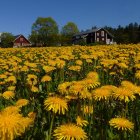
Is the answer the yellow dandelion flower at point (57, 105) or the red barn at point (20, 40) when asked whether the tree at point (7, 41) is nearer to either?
the red barn at point (20, 40)

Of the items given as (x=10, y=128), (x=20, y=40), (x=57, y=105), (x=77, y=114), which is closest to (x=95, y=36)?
(x=20, y=40)

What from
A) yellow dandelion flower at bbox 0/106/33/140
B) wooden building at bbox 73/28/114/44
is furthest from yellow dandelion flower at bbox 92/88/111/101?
wooden building at bbox 73/28/114/44

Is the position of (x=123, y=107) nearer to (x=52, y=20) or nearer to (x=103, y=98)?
(x=103, y=98)

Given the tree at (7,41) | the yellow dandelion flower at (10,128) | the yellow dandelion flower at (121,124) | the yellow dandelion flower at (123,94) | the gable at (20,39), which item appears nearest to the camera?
the yellow dandelion flower at (10,128)

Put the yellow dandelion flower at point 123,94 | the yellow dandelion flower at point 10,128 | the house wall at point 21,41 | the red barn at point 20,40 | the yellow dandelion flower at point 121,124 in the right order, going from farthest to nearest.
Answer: the house wall at point 21,41, the red barn at point 20,40, the yellow dandelion flower at point 123,94, the yellow dandelion flower at point 121,124, the yellow dandelion flower at point 10,128

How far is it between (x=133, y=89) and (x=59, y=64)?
3045 mm

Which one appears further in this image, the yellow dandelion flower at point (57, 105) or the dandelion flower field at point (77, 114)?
the yellow dandelion flower at point (57, 105)

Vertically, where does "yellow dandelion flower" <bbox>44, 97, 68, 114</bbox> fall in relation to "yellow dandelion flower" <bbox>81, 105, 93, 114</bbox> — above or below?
above

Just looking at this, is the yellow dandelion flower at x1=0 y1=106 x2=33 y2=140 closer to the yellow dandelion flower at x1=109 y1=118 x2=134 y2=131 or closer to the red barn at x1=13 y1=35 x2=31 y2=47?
the yellow dandelion flower at x1=109 y1=118 x2=134 y2=131

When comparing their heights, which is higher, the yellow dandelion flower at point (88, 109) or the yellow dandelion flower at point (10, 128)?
the yellow dandelion flower at point (10, 128)

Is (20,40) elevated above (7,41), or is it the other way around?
(20,40)

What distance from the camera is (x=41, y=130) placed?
9.22ft

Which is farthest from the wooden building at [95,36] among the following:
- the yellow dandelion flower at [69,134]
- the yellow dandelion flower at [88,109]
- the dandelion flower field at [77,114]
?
the yellow dandelion flower at [69,134]

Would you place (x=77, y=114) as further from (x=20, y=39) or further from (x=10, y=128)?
(x=20, y=39)
